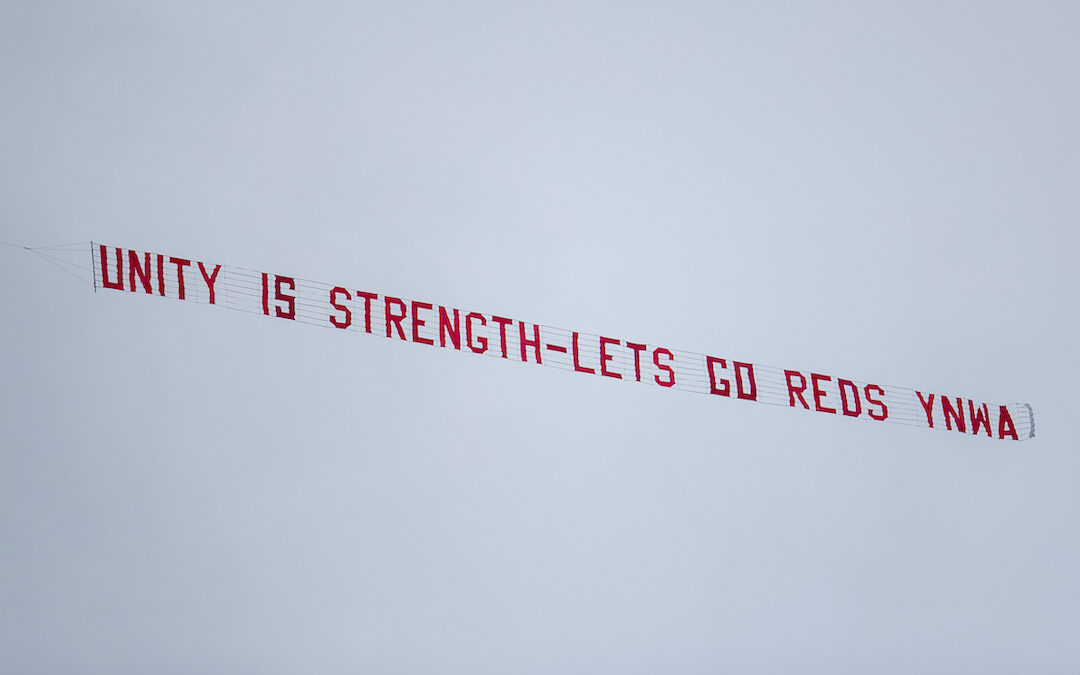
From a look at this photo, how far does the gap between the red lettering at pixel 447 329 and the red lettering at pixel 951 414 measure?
1.11 m

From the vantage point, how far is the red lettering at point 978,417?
7.64 feet

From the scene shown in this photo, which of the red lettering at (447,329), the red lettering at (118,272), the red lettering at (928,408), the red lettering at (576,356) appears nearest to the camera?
the red lettering at (118,272)

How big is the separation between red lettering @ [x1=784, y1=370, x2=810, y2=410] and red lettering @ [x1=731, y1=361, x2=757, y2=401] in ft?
0.25

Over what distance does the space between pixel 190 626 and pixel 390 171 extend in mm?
835

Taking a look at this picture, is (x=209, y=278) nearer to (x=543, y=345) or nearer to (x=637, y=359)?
(x=543, y=345)

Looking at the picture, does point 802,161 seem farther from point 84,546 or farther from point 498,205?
point 84,546

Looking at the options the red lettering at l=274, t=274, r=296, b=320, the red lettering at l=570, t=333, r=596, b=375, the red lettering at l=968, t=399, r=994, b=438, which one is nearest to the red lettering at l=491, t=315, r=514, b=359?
the red lettering at l=570, t=333, r=596, b=375

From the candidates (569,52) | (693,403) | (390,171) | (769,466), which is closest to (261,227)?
(390,171)

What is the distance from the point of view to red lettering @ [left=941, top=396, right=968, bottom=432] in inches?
90.6

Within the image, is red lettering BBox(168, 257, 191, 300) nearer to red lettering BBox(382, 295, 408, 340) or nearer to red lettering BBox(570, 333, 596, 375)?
red lettering BBox(382, 295, 408, 340)

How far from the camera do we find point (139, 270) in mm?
1671

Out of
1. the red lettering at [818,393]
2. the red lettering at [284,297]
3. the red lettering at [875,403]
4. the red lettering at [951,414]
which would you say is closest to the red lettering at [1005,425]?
the red lettering at [951,414]

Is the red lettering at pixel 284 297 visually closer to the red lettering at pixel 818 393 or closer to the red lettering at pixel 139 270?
the red lettering at pixel 139 270

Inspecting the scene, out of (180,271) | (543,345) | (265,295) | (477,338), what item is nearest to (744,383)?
(543,345)
